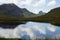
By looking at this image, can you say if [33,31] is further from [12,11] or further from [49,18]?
[12,11]

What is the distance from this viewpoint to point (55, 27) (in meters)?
10.7

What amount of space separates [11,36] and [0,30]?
892mm

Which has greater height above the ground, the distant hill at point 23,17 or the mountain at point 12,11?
the mountain at point 12,11

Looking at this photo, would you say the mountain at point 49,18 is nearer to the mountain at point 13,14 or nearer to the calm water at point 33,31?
the calm water at point 33,31

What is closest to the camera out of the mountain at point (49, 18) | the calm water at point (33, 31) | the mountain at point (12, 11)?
the calm water at point (33, 31)

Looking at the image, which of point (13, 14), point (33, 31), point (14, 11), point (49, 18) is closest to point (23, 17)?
point (13, 14)

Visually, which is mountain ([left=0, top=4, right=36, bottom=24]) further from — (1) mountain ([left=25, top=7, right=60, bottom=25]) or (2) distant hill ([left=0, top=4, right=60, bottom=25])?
(1) mountain ([left=25, top=7, right=60, bottom=25])

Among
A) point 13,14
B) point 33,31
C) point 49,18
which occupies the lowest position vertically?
point 33,31

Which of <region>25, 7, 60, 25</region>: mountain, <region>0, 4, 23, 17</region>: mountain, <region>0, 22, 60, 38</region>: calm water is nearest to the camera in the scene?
<region>0, 22, 60, 38</region>: calm water

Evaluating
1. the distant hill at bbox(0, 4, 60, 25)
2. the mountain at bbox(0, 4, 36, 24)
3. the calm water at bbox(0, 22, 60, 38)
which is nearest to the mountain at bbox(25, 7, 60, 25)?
the distant hill at bbox(0, 4, 60, 25)

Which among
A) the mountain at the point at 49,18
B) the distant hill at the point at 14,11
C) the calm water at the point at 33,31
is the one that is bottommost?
Answer: the calm water at the point at 33,31

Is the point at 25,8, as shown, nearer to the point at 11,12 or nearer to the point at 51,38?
the point at 11,12

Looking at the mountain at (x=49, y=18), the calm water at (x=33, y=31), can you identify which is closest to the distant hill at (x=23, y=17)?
the mountain at (x=49, y=18)

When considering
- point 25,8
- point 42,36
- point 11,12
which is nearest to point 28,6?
point 25,8
